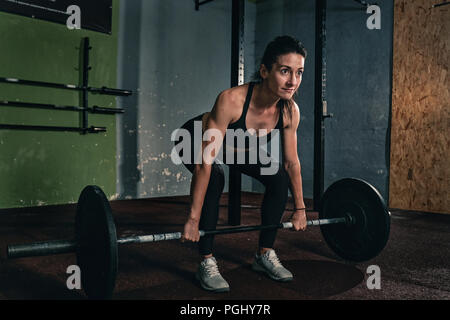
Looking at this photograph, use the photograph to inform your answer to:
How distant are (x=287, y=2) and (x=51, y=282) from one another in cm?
395

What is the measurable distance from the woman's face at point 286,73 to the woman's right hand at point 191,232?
0.56 meters

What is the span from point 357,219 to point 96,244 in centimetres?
108

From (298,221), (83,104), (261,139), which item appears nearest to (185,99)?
(83,104)

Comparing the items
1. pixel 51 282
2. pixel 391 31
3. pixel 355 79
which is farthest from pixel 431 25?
pixel 51 282

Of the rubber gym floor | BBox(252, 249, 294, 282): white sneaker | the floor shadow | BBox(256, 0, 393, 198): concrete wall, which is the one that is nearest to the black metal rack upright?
the rubber gym floor

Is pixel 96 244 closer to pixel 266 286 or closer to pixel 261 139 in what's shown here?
pixel 266 286

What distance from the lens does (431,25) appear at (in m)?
3.14

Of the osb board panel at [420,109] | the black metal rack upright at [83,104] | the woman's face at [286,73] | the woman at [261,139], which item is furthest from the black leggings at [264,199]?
the osb board panel at [420,109]

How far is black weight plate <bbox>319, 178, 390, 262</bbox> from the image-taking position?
157 cm

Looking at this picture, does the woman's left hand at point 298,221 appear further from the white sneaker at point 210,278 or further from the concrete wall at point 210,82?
the concrete wall at point 210,82

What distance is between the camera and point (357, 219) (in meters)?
1.65

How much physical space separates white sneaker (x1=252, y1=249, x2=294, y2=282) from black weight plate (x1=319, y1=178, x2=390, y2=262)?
0.37 meters

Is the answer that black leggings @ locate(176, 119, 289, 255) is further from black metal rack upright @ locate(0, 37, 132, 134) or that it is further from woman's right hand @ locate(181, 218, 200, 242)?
black metal rack upright @ locate(0, 37, 132, 134)

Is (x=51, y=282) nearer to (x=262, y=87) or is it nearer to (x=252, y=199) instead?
(x=262, y=87)
